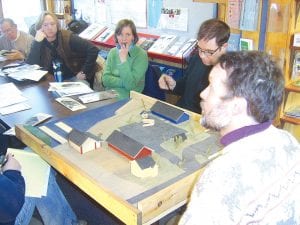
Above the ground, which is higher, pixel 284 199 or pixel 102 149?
pixel 284 199

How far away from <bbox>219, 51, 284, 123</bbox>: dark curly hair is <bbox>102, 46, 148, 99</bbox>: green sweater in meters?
1.67

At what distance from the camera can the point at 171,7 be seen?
3.60m

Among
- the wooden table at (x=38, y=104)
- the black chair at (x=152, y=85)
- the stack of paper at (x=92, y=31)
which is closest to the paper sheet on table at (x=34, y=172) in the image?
the wooden table at (x=38, y=104)

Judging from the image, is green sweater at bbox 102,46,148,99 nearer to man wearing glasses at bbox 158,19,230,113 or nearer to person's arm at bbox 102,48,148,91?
person's arm at bbox 102,48,148,91

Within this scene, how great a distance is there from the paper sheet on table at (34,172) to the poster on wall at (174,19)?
7.60 ft

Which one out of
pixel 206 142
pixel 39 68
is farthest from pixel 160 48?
pixel 206 142

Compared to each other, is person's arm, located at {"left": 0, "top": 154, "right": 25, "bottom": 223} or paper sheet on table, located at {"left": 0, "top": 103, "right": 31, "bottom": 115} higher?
paper sheet on table, located at {"left": 0, "top": 103, "right": 31, "bottom": 115}

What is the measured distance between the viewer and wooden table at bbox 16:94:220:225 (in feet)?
3.86

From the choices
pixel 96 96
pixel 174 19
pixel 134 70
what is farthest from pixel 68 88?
pixel 174 19

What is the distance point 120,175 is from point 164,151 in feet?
0.85

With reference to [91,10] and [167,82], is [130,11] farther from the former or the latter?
[167,82]

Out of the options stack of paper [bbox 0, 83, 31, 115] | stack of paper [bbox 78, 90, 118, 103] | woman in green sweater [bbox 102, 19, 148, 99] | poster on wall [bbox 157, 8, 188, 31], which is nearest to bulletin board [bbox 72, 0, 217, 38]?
poster on wall [bbox 157, 8, 188, 31]

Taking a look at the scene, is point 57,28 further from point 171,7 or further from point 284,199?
point 284,199

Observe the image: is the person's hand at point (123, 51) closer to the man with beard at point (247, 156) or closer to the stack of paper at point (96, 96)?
the stack of paper at point (96, 96)
